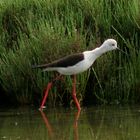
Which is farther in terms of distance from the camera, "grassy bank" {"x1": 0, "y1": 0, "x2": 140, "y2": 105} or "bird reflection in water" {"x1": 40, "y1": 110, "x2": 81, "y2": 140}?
"grassy bank" {"x1": 0, "y1": 0, "x2": 140, "y2": 105}

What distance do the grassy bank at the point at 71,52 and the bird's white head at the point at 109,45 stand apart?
16.7 inches

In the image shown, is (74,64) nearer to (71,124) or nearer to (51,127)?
(71,124)

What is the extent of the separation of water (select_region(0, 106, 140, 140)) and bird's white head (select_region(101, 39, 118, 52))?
1.04m

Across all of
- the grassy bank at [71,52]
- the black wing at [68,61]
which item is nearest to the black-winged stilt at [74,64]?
the black wing at [68,61]

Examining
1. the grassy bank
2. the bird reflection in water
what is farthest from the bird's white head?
the bird reflection in water

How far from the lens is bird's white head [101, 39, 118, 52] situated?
12.4m

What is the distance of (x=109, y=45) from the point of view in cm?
1245

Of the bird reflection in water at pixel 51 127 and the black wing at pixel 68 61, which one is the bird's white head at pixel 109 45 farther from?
the bird reflection in water at pixel 51 127

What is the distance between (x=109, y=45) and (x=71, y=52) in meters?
0.76

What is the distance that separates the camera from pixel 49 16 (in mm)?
13453

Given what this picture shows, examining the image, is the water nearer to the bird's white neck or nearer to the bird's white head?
the bird's white neck

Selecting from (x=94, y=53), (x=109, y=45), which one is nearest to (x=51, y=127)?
(x=94, y=53)

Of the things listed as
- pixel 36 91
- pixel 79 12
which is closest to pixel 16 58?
pixel 36 91

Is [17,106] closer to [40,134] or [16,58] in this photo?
[16,58]
